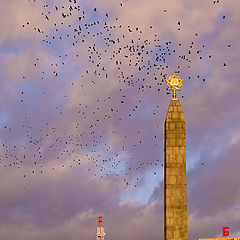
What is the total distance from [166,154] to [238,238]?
31085mm

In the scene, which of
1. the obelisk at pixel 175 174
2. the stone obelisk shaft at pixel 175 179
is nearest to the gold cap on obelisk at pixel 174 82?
the obelisk at pixel 175 174

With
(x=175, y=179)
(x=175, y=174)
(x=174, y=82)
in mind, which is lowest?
(x=175, y=179)

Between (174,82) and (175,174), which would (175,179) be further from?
(174,82)

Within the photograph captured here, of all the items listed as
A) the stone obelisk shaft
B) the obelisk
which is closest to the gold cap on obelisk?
the obelisk

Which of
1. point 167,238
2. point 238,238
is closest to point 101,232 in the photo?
point 238,238

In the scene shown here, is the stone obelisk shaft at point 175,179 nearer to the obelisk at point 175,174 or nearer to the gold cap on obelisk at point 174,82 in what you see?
the obelisk at point 175,174

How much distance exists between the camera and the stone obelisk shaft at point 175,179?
4631cm

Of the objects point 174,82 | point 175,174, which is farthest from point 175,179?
point 174,82

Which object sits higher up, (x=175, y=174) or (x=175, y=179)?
(x=175, y=174)

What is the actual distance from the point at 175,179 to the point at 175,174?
39cm

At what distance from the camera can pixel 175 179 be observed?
154 feet

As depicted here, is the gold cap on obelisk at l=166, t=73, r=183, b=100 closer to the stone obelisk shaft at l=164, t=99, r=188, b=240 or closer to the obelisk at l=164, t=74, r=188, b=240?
the obelisk at l=164, t=74, r=188, b=240

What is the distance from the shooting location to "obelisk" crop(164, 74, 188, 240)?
46.3 meters

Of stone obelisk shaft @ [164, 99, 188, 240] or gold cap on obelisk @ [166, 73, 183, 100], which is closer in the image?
stone obelisk shaft @ [164, 99, 188, 240]
